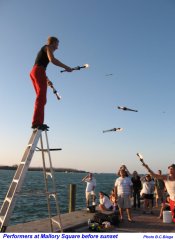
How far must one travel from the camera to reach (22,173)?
5.61m

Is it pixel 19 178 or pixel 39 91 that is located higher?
pixel 39 91

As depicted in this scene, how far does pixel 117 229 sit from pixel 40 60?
22.7ft

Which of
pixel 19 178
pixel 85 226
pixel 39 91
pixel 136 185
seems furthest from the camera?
pixel 136 185

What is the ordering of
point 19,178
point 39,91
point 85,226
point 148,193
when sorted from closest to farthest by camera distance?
point 19,178 → point 39,91 → point 85,226 → point 148,193

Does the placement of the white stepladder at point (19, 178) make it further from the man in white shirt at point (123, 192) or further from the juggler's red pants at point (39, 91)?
the man in white shirt at point (123, 192)

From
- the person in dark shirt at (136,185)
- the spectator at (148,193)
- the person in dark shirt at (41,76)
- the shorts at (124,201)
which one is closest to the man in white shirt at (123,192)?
the shorts at (124,201)

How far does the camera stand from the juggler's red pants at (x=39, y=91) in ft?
19.9

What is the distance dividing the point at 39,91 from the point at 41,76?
0.35 metres

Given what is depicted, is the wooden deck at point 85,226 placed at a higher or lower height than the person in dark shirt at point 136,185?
lower

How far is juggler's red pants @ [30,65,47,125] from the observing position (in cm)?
605

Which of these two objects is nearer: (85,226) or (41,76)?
(41,76)

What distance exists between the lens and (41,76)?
20.4 ft

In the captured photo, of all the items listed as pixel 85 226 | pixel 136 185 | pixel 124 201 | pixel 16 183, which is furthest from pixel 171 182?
pixel 136 185

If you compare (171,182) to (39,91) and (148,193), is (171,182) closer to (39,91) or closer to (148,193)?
(39,91)
